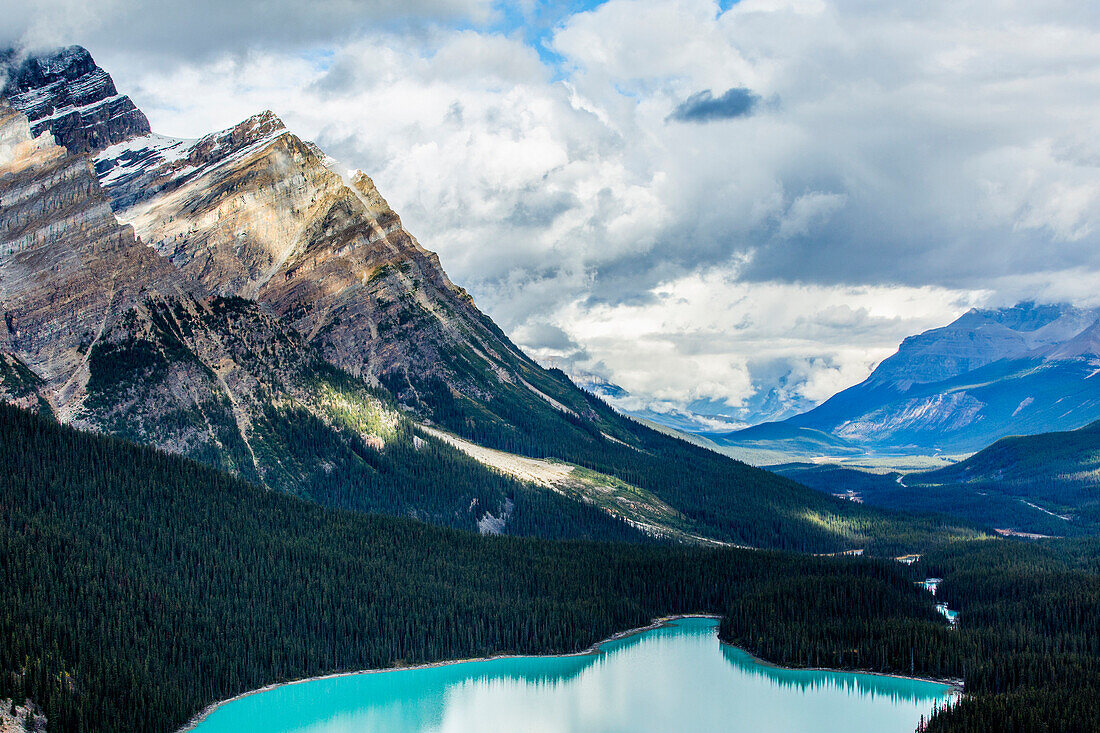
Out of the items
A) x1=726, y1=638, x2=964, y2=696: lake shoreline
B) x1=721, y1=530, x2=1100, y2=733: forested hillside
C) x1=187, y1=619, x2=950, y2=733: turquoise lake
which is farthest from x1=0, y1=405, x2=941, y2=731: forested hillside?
x1=726, y1=638, x2=964, y2=696: lake shoreline

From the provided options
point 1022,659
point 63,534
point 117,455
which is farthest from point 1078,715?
point 117,455

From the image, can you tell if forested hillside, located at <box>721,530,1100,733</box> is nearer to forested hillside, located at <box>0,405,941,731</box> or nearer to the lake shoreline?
Result: the lake shoreline

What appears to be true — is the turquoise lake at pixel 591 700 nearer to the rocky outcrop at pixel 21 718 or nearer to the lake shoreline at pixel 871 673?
the lake shoreline at pixel 871 673

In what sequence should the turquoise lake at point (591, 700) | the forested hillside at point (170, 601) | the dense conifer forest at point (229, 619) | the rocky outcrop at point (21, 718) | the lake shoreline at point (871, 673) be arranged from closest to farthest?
the rocky outcrop at point (21, 718)
the forested hillside at point (170, 601)
the dense conifer forest at point (229, 619)
the turquoise lake at point (591, 700)
the lake shoreline at point (871, 673)

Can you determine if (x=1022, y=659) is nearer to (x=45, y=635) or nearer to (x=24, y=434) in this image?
(x=45, y=635)

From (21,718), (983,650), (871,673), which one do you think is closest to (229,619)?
(21,718)

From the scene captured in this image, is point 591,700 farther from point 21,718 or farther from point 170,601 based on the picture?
point 21,718

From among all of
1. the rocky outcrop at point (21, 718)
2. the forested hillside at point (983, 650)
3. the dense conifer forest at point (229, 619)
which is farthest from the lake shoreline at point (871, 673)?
the rocky outcrop at point (21, 718)
